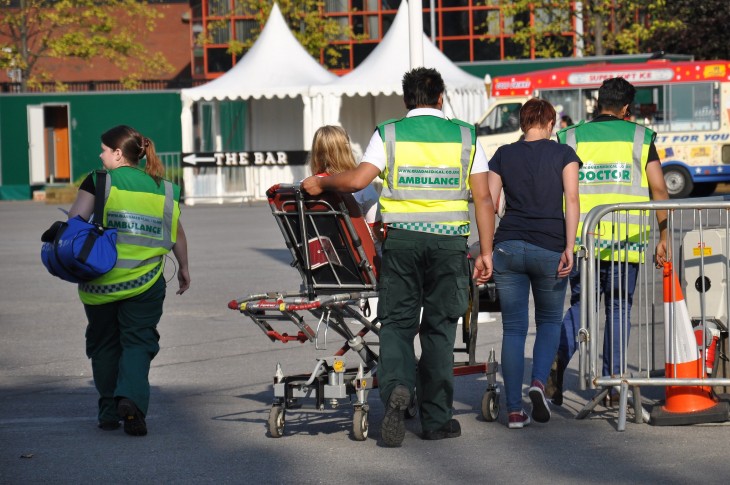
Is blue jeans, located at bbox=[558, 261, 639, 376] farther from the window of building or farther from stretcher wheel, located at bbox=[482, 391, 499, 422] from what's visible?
the window of building

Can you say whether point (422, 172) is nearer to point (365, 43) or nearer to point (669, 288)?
point (669, 288)

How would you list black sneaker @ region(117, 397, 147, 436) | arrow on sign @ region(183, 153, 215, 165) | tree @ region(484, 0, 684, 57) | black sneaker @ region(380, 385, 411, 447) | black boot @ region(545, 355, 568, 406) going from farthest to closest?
1. tree @ region(484, 0, 684, 57)
2. arrow on sign @ region(183, 153, 215, 165)
3. black boot @ region(545, 355, 568, 406)
4. black sneaker @ region(117, 397, 147, 436)
5. black sneaker @ region(380, 385, 411, 447)

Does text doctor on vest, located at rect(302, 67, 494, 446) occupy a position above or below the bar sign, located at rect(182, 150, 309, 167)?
below

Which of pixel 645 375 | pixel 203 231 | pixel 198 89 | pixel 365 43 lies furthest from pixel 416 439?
pixel 365 43

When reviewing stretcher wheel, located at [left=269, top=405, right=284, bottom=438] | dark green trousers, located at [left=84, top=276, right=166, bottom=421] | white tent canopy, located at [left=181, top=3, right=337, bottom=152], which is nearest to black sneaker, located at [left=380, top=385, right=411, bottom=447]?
stretcher wheel, located at [left=269, top=405, right=284, bottom=438]

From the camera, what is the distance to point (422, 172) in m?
6.46

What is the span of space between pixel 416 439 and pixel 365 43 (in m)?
38.6

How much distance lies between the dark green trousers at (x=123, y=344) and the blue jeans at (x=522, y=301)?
72.5 inches

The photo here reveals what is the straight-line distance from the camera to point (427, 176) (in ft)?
21.2

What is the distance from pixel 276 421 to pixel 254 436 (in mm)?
204

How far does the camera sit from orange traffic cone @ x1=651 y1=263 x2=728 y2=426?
6.83 metres

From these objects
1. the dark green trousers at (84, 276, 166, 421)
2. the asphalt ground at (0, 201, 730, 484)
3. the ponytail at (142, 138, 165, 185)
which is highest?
the ponytail at (142, 138, 165, 185)

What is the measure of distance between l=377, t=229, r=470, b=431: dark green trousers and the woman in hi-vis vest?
1276 mm

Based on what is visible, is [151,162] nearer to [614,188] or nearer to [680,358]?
[614,188]
